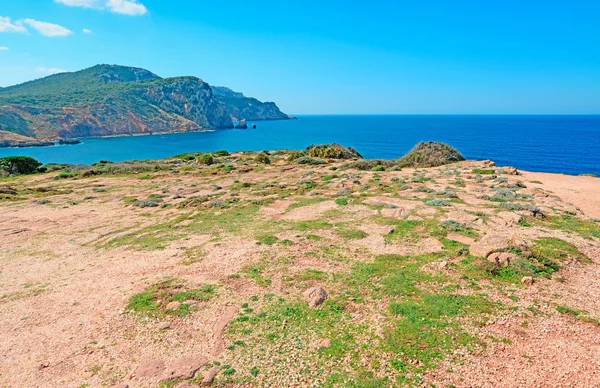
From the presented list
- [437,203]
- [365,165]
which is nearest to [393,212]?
[437,203]

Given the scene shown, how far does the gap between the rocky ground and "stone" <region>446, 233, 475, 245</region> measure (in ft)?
0.34

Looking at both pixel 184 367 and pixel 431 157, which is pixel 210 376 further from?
pixel 431 157

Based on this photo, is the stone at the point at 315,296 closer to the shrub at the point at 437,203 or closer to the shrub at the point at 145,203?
the shrub at the point at 437,203

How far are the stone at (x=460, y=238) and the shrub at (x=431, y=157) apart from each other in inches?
1122

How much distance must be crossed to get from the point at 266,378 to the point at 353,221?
1338 centimetres

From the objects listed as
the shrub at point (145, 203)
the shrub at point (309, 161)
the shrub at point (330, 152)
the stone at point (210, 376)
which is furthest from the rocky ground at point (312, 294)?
the shrub at point (330, 152)

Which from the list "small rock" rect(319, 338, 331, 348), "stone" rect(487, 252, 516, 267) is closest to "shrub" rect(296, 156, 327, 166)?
"stone" rect(487, 252, 516, 267)

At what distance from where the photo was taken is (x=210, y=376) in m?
8.81

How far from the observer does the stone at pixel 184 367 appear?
8.92 metres

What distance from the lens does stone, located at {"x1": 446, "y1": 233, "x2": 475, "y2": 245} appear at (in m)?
16.9

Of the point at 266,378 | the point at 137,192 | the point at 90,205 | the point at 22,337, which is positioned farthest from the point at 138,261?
the point at 137,192

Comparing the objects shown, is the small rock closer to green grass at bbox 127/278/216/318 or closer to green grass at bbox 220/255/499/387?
green grass at bbox 220/255/499/387

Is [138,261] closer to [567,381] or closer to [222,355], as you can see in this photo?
[222,355]

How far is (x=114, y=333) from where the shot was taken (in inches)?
432
